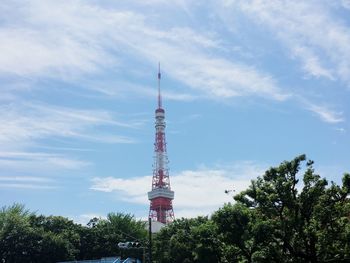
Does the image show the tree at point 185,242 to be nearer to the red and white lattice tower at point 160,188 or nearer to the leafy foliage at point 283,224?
the leafy foliage at point 283,224

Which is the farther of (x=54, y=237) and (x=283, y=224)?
(x=54, y=237)

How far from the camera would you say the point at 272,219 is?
25469 mm

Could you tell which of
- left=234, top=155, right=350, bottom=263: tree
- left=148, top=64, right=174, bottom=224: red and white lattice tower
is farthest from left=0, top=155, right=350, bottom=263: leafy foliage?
left=148, top=64, right=174, bottom=224: red and white lattice tower

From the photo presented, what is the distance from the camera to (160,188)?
8000 centimetres

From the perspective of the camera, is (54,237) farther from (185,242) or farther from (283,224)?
(283,224)

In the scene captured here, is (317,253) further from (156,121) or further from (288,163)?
(156,121)

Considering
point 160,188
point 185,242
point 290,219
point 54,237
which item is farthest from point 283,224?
point 160,188

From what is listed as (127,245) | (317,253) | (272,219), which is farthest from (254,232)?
(127,245)

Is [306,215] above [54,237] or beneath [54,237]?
beneath

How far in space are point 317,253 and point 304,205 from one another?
2579mm

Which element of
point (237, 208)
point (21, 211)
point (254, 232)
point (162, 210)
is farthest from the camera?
point (162, 210)

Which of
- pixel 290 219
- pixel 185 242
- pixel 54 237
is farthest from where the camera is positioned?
pixel 54 237

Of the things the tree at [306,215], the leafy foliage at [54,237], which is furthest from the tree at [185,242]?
the tree at [306,215]

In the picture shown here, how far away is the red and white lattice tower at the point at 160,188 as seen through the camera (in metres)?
79.8
